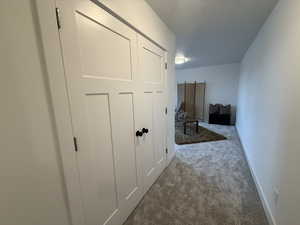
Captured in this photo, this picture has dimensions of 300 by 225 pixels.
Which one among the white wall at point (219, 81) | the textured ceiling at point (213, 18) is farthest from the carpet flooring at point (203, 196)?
the white wall at point (219, 81)

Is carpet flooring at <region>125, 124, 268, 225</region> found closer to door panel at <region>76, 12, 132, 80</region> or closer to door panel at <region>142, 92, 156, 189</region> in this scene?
door panel at <region>142, 92, 156, 189</region>

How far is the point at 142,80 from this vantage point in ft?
5.40

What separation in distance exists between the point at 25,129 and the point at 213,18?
237cm

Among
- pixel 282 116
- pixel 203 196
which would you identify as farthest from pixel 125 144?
pixel 282 116

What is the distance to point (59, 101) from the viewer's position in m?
0.82

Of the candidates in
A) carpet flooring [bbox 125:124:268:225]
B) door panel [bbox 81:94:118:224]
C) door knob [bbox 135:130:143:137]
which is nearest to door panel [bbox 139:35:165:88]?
door knob [bbox 135:130:143:137]

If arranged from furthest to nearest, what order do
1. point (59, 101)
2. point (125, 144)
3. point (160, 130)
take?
1. point (160, 130)
2. point (125, 144)
3. point (59, 101)

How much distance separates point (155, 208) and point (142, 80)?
1476mm

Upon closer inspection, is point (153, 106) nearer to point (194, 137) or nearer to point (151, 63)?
point (151, 63)

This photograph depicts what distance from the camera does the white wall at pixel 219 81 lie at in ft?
17.5

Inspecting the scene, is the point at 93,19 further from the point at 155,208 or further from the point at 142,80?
the point at 155,208

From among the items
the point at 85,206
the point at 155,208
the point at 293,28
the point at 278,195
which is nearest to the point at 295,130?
the point at 278,195

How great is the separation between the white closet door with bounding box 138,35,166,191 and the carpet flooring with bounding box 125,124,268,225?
0.26 meters

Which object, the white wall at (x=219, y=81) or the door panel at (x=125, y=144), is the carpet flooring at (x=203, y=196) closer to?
the door panel at (x=125, y=144)
